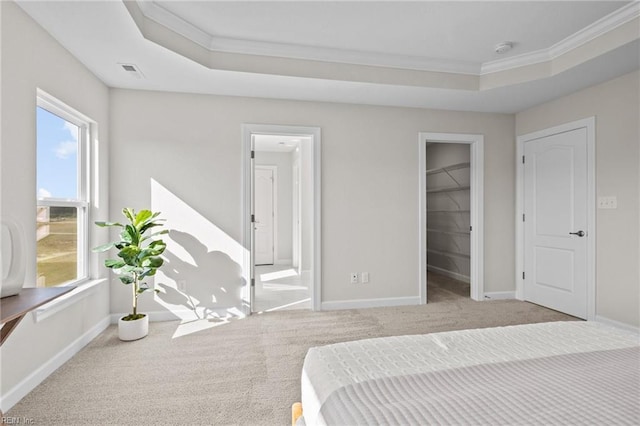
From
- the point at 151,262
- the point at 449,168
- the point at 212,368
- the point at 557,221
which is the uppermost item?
the point at 449,168

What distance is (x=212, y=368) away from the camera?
2455 millimetres

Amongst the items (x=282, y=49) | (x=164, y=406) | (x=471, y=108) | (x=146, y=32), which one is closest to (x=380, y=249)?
(x=471, y=108)

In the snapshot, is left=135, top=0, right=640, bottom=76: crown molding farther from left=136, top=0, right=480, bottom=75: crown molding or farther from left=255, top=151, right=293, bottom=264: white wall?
left=255, top=151, right=293, bottom=264: white wall

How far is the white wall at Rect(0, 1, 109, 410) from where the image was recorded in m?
1.95

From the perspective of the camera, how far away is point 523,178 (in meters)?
4.28

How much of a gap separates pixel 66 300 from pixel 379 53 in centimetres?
339

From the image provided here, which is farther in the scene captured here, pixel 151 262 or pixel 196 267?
pixel 196 267

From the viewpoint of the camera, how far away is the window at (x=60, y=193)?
2424 millimetres

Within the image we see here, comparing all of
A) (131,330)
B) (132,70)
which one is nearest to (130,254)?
(131,330)

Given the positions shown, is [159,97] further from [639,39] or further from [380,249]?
[639,39]

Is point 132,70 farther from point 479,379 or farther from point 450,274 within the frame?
point 450,274

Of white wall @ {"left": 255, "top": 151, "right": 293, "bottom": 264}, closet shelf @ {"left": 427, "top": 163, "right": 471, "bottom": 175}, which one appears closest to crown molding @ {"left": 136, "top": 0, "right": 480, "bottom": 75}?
A: closet shelf @ {"left": 427, "top": 163, "right": 471, "bottom": 175}

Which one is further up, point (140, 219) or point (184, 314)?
point (140, 219)

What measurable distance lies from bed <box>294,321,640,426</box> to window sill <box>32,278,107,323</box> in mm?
1984
